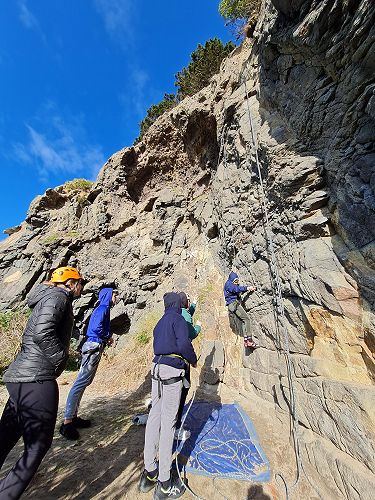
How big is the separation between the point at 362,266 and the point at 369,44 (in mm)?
2987

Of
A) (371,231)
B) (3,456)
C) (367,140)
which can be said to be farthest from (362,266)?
(3,456)

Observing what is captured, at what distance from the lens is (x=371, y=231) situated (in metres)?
3.56

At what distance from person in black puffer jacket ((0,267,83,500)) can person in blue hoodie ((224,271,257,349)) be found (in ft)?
14.9

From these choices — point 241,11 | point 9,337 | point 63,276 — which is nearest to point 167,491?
point 63,276

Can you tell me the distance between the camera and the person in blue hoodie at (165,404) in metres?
2.79

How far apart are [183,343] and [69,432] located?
266 cm

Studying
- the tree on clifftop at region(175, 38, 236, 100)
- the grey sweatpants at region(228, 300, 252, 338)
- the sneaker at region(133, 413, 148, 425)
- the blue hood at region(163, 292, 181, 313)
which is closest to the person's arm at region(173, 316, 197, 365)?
the blue hood at region(163, 292, 181, 313)

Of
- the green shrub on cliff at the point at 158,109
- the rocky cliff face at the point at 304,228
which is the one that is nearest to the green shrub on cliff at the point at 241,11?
the rocky cliff face at the point at 304,228

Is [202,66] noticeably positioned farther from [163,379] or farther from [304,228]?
[163,379]

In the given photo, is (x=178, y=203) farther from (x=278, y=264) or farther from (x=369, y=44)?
(x=369, y=44)

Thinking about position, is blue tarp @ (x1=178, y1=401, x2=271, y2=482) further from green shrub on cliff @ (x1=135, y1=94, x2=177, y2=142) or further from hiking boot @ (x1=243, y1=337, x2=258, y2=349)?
green shrub on cliff @ (x1=135, y1=94, x2=177, y2=142)

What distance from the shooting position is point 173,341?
3.20 metres

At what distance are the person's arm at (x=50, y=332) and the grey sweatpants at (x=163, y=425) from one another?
1.16 meters

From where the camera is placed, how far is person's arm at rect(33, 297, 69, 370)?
8.52 feet
